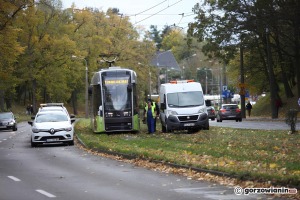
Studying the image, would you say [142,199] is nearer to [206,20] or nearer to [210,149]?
[210,149]

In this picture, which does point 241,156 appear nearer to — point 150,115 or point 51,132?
point 51,132

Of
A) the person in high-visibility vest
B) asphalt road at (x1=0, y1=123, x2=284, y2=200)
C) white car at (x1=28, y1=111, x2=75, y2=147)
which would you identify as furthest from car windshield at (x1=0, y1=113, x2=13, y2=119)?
asphalt road at (x1=0, y1=123, x2=284, y2=200)

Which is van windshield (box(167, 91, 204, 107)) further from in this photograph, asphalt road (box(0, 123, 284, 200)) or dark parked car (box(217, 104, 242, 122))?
dark parked car (box(217, 104, 242, 122))

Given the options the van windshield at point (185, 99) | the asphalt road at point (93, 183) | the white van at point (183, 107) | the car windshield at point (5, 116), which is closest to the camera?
the asphalt road at point (93, 183)

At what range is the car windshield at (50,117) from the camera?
28936 mm

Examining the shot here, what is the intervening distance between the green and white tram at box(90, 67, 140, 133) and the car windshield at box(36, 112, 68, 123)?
4.11m

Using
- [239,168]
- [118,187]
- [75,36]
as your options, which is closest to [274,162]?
[239,168]

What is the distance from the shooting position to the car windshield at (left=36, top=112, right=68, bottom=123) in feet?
94.9

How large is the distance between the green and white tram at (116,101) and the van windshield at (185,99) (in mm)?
2074

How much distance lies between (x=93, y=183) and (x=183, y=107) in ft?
61.5

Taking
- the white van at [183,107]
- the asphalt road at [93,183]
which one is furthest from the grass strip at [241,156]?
the white van at [183,107]

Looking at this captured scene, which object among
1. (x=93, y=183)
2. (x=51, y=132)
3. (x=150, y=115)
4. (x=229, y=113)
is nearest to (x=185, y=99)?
(x=150, y=115)

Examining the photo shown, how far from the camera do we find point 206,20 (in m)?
53.3

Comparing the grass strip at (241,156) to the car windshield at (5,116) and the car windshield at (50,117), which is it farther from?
the car windshield at (5,116)
